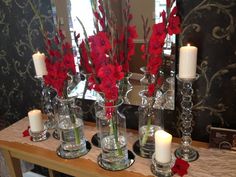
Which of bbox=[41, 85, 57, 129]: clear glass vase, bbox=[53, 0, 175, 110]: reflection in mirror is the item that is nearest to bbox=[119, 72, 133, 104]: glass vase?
bbox=[53, 0, 175, 110]: reflection in mirror

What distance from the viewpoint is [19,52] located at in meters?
1.65

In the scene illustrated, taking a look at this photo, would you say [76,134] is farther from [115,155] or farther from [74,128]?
[115,155]

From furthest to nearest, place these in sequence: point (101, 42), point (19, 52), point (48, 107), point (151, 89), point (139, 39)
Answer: point (19, 52) → point (48, 107) → point (139, 39) → point (151, 89) → point (101, 42)

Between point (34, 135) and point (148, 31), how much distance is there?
769mm

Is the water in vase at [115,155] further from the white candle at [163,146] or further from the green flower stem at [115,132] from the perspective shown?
the white candle at [163,146]

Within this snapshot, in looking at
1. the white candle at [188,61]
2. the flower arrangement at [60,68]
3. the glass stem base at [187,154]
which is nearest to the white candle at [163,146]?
the glass stem base at [187,154]

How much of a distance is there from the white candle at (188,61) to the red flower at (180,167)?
33 centimetres

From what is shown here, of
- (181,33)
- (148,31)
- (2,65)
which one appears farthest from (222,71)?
(2,65)

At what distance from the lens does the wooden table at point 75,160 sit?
3.42 ft

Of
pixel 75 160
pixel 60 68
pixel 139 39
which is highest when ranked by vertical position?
pixel 139 39

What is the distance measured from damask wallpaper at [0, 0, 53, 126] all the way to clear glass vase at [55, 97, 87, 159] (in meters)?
0.49

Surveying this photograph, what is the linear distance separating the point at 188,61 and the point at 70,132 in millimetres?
608

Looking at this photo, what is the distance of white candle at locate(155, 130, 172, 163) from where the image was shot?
949 mm

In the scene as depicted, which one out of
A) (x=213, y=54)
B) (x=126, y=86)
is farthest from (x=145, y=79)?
(x=213, y=54)
